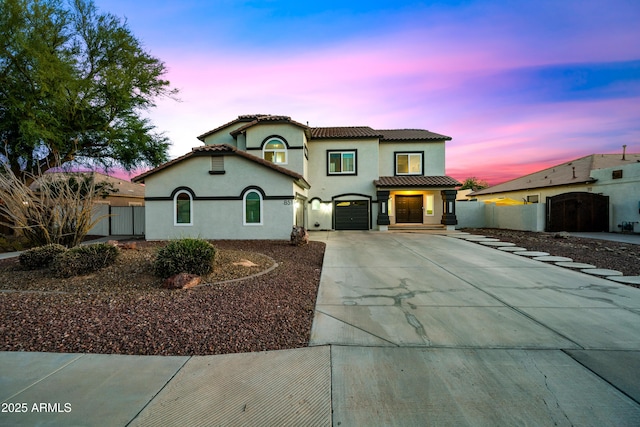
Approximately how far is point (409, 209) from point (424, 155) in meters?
4.28

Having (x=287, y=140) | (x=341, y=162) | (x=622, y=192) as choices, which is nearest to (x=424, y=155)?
(x=341, y=162)

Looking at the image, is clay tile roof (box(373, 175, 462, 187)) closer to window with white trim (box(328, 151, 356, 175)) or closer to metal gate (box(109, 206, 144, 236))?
window with white trim (box(328, 151, 356, 175))

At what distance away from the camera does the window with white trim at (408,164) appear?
2270cm

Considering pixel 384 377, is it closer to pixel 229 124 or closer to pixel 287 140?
pixel 287 140

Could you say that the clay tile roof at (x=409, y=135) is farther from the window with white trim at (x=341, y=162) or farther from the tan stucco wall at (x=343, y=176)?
the window with white trim at (x=341, y=162)

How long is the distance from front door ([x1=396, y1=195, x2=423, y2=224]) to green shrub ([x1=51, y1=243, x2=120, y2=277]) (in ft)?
64.9

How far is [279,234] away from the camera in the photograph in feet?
49.4

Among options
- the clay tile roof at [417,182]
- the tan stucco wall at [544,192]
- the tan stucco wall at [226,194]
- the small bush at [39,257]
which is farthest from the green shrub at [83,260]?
the tan stucco wall at [544,192]

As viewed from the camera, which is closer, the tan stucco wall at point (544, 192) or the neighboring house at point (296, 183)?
the neighboring house at point (296, 183)

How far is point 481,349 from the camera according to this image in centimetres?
395

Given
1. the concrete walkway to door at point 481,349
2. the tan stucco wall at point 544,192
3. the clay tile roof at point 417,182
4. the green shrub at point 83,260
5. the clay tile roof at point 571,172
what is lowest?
Answer: the concrete walkway to door at point 481,349

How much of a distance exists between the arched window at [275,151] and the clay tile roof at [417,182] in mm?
6786

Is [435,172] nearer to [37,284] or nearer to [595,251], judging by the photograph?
[595,251]

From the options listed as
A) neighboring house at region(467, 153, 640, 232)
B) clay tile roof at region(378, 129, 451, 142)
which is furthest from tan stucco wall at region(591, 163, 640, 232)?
clay tile roof at region(378, 129, 451, 142)
